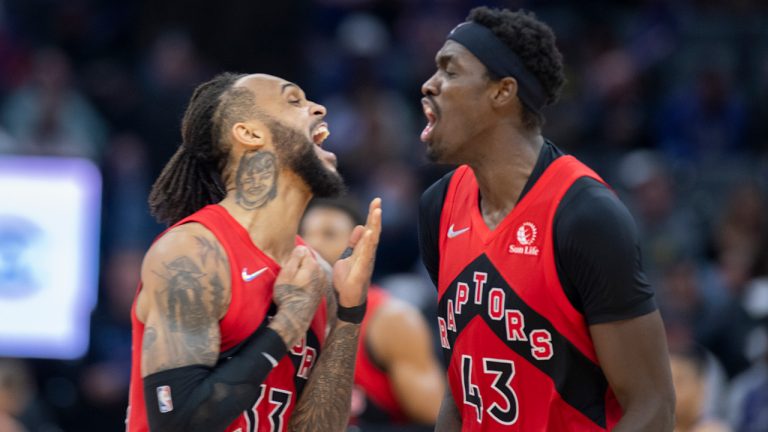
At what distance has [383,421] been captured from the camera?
6.72 m

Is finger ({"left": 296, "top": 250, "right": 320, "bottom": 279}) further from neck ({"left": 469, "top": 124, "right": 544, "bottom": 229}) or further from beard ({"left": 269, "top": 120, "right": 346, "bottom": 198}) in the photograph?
neck ({"left": 469, "top": 124, "right": 544, "bottom": 229})

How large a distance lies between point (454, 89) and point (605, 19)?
26.4ft

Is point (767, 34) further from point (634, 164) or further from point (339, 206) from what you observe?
point (339, 206)

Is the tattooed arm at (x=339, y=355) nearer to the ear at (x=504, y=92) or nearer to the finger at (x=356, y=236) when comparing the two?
the finger at (x=356, y=236)

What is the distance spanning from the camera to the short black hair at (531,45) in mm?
4457

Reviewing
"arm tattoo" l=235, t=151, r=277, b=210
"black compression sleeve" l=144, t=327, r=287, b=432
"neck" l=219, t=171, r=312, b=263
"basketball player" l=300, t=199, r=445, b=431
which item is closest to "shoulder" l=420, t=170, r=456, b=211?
"neck" l=219, t=171, r=312, b=263

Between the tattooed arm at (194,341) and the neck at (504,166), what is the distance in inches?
31.1

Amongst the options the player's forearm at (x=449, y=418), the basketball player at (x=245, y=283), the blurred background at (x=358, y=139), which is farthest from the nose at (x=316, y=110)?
the blurred background at (x=358, y=139)

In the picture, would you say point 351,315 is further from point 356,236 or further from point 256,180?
point 256,180

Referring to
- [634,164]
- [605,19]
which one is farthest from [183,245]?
[605,19]

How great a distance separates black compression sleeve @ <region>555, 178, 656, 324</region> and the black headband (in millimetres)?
489

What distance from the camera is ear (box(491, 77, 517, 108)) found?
4.46 meters

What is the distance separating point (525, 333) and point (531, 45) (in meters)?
0.98

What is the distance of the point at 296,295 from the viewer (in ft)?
14.0
